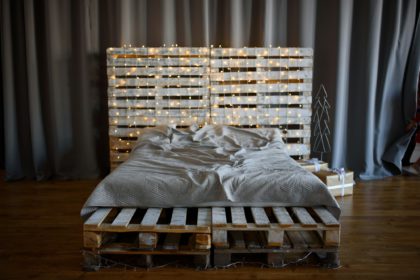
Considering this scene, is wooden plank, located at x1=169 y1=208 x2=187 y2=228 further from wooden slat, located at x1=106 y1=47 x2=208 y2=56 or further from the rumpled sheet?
wooden slat, located at x1=106 y1=47 x2=208 y2=56

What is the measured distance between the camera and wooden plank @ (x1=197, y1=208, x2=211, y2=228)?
2.38 meters

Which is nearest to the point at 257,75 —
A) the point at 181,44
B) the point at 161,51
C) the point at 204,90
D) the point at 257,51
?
the point at 257,51

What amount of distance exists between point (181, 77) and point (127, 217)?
8.03 feet

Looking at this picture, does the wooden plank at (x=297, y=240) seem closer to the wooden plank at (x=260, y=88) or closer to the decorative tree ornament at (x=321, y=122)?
the wooden plank at (x=260, y=88)

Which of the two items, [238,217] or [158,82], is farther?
[158,82]

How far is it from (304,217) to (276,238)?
0.76 ft

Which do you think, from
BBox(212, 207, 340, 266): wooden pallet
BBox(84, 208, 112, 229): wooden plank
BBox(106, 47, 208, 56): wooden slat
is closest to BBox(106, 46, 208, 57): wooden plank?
BBox(106, 47, 208, 56): wooden slat

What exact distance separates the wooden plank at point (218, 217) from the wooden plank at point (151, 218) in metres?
0.34

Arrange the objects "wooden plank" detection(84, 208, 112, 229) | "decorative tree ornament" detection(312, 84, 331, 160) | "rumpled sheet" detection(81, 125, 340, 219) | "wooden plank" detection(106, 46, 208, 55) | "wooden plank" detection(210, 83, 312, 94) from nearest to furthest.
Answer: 1. "wooden plank" detection(84, 208, 112, 229)
2. "rumpled sheet" detection(81, 125, 340, 219)
3. "wooden plank" detection(106, 46, 208, 55)
4. "wooden plank" detection(210, 83, 312, 94)
5. "decorative tree ornament" detection(312, 84, 331, 160)

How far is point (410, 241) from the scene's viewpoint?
280 centimetres

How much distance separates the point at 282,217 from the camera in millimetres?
2434

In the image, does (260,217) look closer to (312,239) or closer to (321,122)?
(312,239)

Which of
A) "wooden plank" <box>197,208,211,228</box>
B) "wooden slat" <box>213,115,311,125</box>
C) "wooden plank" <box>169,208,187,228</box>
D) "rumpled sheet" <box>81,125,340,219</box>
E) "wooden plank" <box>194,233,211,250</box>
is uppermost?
"wooden slat" <box>213,115,311,125</box>

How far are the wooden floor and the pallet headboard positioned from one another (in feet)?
2.84
